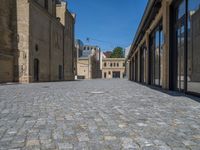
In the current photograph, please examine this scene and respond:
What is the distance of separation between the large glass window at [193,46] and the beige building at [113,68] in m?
89.2

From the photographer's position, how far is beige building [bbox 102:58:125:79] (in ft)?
333

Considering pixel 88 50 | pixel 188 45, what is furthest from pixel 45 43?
pixel 88 50

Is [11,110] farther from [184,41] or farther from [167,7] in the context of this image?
[167,7]

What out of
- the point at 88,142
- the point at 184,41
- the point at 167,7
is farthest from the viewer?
the point at 167,7

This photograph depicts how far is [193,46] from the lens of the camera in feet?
36.0

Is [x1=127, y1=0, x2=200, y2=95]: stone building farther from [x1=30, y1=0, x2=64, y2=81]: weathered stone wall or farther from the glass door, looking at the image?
[x1=30, y1=0, x2=64, y2=81]: weathered stone wall

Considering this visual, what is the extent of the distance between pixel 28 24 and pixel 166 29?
18928 mm

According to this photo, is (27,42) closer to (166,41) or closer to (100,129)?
(166,41)

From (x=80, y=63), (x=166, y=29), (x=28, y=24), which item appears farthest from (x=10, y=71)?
(x=80, y=63)

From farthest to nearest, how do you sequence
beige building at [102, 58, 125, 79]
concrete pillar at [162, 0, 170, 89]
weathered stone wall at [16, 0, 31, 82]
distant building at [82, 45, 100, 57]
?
beige building at [102, 58, 125, 79] → distant building at [82, 45, 100, 57] → weathered stone wall at [16, 0, 31, 82] → concrete pillar at [162, 0, 170, 89]

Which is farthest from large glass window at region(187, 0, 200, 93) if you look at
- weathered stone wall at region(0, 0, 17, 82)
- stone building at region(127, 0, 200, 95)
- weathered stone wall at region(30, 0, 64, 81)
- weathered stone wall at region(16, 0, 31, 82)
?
weathered stone wall at region(30, 0, 64, 81)

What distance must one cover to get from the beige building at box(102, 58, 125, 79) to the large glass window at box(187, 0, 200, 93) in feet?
293

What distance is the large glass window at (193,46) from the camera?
10445mm

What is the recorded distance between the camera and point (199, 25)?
33.6 feet
